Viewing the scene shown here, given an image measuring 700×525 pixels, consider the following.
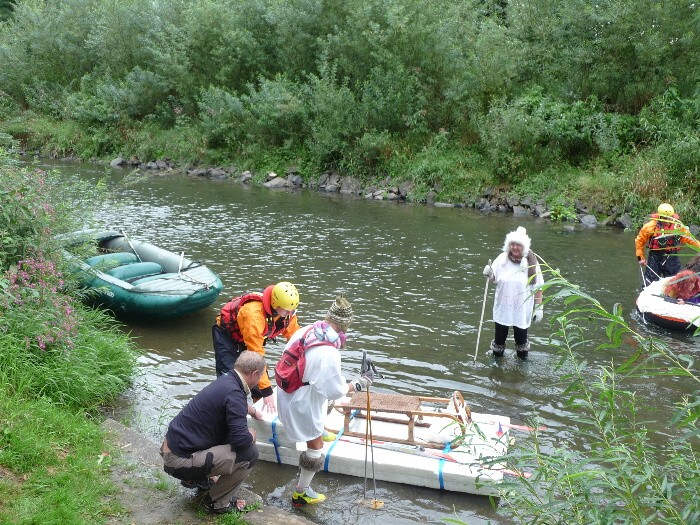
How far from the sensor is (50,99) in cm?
3431

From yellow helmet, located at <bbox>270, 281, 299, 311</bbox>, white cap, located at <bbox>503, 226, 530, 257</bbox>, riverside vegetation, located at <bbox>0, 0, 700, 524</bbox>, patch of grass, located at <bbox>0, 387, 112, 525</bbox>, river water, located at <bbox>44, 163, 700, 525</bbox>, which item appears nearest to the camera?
patch of grass, located at <bbox>0, 387, 112, 525</bbox>

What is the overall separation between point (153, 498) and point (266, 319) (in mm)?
1858

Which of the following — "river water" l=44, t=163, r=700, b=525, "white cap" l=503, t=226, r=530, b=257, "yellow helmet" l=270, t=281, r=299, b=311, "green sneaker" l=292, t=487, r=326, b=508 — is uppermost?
Answer: "white cap" l=503, t=226, r=530, b=257

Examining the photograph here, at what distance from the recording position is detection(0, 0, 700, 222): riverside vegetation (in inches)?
779

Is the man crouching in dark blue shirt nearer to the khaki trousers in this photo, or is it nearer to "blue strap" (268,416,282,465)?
the khaki trousers

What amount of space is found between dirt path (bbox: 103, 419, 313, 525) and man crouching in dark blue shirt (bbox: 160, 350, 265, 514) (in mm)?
171

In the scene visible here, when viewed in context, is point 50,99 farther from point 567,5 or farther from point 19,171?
point 19,171

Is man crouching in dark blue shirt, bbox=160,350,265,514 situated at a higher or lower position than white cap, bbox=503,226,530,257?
lower

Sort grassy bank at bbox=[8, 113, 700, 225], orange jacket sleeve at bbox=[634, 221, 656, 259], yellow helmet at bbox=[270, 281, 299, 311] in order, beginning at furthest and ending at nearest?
1. grassy bank at bbox=[8, 113, 700, 225]
2. orange jacket sleeve at bbox=[634, 221, 656, 259]
3. yellow helmet at bbox=[270, 281, 299, 311]

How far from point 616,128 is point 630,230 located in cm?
407

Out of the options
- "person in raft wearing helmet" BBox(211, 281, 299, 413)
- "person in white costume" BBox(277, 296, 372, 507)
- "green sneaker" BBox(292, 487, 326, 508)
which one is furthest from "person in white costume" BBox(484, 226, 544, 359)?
"green sneaker" BBox(292, 487, 326, 508)

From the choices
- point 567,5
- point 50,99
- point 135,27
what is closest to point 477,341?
point 567,5

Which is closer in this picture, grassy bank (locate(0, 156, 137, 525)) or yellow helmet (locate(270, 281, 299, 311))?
grassy bank (locate(0, 156, 137, 525))

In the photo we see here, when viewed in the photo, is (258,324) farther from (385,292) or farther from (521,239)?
(385,292)
